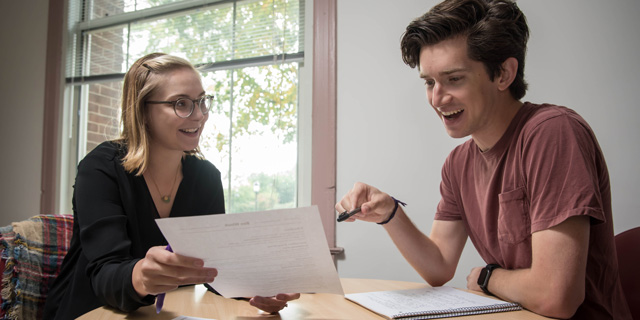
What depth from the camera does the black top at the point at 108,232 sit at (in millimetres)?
1106

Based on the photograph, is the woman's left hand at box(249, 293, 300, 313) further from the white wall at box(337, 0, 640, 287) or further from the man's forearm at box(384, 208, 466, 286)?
the white wall at box(337, 0, 640, 287)

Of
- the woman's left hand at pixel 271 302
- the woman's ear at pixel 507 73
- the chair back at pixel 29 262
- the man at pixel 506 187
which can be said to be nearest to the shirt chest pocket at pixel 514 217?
the man at pixel 506 187

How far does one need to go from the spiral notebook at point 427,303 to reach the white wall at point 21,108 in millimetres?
3151

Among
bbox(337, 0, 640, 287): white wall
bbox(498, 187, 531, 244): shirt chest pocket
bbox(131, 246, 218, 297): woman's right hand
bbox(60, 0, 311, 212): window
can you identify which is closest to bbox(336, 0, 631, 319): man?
bbox(498, 187, 531, 244): shirt chest pocket

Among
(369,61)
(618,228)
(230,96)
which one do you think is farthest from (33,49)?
(618,228)

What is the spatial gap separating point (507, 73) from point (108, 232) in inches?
49.2

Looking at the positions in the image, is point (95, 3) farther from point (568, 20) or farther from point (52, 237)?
point (568, 20)

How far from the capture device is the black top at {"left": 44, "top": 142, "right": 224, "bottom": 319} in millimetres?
1106

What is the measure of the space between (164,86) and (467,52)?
3.44ft

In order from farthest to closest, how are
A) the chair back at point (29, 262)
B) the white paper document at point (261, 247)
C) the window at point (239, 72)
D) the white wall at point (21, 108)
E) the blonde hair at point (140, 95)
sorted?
1. the white wall at point (21, 108)
2. the window at point (239, 72)
3. the blonde hair at point (140, 95)
4. the chair back at point (29, 262)
5. the white paper document at point (261, 247)

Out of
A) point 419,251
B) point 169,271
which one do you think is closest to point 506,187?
point 419,251

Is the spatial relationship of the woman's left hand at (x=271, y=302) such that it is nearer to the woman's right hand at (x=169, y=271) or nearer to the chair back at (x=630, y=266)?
the woman's right hand at (x=169, y=271)

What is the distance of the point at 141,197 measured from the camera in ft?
4.90

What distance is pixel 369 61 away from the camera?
2490 mm
